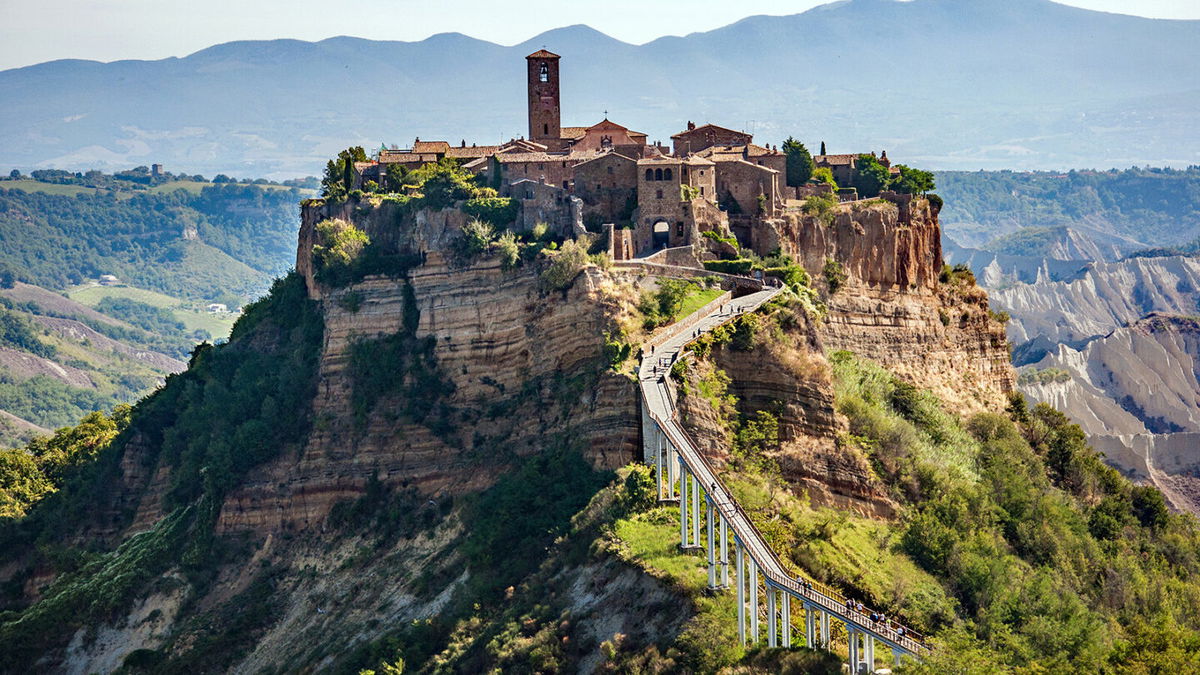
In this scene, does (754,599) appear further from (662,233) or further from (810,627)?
(662,233)

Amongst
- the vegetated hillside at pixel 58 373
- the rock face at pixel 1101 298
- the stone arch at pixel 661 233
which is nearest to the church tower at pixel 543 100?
the stone arch at pixel 661 233

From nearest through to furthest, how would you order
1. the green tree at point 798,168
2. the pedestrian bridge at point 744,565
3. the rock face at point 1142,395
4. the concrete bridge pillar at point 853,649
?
the concrete bridge pillar at point 853,649, the pedestrian bridge at point 744,565, the green tree at point 798,168, the rock face at point 1142,395

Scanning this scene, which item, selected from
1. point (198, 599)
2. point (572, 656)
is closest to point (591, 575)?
point (572, 656)

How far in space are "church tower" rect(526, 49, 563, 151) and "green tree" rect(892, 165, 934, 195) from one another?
15.9 m

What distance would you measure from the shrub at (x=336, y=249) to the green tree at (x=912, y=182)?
2490cm

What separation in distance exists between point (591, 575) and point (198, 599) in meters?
22.4

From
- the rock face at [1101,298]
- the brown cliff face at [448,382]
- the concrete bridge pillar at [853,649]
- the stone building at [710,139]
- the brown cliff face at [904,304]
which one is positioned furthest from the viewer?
the rock face at [1101,298]

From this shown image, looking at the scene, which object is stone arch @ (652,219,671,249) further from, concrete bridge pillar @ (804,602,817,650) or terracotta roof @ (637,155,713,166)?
concrete bridge pillar @ (804,602,817,650)

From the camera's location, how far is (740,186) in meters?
66.8

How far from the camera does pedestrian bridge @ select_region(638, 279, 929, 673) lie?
39312 mm

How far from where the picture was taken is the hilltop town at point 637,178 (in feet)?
209

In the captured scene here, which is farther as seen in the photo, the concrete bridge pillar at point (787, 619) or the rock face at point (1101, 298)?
the rock face at point (1101, 298)

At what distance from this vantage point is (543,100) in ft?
243

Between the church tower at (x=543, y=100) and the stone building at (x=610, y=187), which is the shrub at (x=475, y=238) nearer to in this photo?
the stone building at (x=610, y=187)
